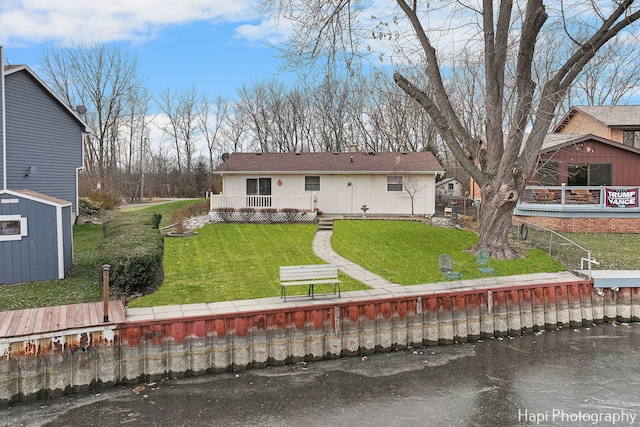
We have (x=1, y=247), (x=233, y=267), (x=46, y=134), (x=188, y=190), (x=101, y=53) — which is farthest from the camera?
(x=188, y=190)

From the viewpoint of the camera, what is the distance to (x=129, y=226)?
13352mm

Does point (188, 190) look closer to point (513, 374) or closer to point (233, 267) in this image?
point (233, 267)

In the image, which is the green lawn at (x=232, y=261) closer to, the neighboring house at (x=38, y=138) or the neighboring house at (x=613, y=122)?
the neighboring house at (x=38, y=138)

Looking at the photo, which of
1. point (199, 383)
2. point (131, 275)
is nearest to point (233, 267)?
point (131, 275)

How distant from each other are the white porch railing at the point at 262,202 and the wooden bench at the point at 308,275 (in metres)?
9.98

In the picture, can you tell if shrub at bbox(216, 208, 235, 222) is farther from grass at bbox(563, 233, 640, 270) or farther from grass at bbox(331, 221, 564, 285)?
grass at bbox(563, 233, 640, 270)

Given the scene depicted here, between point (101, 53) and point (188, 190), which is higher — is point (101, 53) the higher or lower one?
the higher one

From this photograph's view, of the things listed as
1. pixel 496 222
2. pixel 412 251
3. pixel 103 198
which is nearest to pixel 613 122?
pixel 496 222

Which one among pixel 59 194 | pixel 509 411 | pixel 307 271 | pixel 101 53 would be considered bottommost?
pixel 509 411

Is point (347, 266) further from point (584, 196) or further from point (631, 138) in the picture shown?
point (631, 138)

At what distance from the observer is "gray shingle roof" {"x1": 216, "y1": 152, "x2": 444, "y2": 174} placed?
2097 centimetres

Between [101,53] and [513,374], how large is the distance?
4223cm

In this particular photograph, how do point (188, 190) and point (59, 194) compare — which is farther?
point (188, 190)

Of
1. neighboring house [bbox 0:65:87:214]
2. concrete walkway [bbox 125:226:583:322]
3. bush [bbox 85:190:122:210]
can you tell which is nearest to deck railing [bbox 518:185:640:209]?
concrete walkway [bbox 125:226:583:322]
